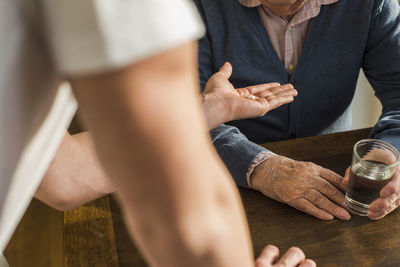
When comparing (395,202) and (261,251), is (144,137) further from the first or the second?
(395,202)

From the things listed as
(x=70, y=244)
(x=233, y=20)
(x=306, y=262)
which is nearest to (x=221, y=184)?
(x=306, y=262)

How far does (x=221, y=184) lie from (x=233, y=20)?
103 centimetres

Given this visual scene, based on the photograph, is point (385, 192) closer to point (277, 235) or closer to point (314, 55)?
point (277, 235)

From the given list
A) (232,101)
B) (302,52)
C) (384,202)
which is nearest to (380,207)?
(384,202)

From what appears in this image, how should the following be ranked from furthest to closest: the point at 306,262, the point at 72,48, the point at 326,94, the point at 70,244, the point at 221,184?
the point at 326,94
the point at 70,244
the point at 306,262
the point at 221,184
the point at 72,48

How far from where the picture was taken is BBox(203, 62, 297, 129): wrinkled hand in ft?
3.39

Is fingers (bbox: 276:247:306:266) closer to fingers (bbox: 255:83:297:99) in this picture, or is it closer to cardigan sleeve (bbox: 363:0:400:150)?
fingers (bbox: 255:83:297:99)

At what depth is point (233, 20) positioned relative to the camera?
4.53 feet

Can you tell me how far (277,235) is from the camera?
0.96 meters

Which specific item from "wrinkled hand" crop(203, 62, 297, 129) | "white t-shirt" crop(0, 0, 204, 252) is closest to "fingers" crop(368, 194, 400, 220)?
"wrinkled hand" crop(203, 62, 297, 129)

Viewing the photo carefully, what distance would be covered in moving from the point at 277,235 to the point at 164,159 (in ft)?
2.14

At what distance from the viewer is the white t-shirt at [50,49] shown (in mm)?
315

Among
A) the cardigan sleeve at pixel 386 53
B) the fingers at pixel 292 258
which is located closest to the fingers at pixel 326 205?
the fingers at pixel 292 258

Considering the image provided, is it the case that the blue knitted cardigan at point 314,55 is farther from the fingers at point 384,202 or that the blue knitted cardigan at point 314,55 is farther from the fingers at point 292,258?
the fingers at point 292,258
